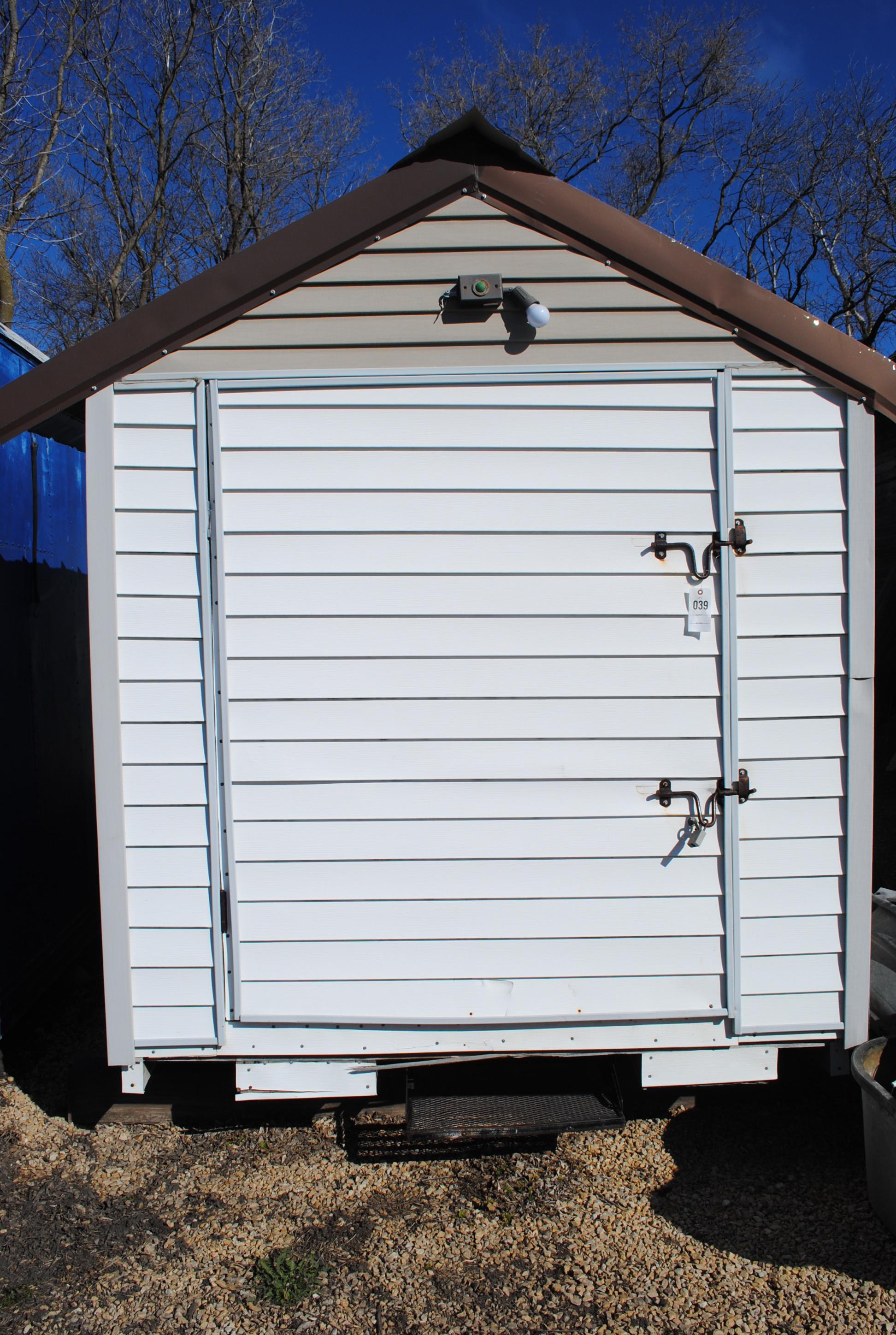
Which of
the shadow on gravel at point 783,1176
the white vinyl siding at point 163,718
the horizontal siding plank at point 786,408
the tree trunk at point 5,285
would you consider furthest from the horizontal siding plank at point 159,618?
the tree trunk at point 5,285

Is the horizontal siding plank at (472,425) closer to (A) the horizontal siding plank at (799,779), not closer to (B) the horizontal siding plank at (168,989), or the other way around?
(A) the horizontal siding plank at (799,779)

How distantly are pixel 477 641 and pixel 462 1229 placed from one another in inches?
78.2

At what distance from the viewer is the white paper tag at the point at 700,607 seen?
289cm

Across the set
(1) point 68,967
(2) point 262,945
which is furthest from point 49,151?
(2) point 262,945

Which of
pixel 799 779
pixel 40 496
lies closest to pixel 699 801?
pixel 799 779

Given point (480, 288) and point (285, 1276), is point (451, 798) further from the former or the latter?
point (480, 288)

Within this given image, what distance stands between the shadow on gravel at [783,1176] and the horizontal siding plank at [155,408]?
3.20 meters

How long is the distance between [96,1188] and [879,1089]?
8.94 feet

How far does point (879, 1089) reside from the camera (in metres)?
2.58

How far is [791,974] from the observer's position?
3.00 metres

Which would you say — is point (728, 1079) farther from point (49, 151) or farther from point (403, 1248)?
point (49, 151)

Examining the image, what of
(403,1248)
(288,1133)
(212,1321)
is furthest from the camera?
(288,1133)

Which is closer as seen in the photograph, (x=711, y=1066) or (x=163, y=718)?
(x=163, y=718)

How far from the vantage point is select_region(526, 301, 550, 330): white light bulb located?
109 inches
